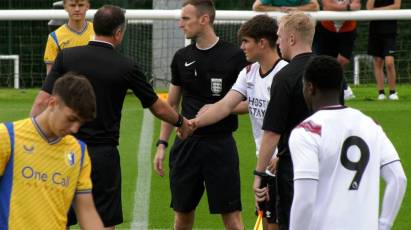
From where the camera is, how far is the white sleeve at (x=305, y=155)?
5586 millimetres

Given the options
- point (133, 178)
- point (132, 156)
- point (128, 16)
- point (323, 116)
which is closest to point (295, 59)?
point (323, 116)

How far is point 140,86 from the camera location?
25.6ft

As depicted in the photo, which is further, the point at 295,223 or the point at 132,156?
the point at 132,156

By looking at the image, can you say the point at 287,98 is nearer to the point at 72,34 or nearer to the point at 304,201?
the point at 304,201

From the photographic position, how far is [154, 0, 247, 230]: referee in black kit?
8773 mm

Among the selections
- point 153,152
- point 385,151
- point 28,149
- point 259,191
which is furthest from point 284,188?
point 153,152

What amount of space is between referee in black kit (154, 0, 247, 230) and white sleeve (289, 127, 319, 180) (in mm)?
3136

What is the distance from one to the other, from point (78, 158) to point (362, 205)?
1496 millimetres

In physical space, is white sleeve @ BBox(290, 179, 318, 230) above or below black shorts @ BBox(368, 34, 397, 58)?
above

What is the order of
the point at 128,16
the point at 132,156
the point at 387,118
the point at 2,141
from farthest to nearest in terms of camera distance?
the point at 128,16
the point at 387,118
the point at 132,156
the point at 2,141

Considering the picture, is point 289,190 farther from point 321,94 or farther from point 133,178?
point 133,178

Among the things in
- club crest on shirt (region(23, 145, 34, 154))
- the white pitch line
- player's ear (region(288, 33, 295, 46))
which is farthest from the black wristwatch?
club crest on shirt (region(23, 145, 34, 154))

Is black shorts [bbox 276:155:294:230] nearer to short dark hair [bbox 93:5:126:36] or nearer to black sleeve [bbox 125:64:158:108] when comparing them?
black sleeve [bbox 125:64:158:108]

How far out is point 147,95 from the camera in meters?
7.89
